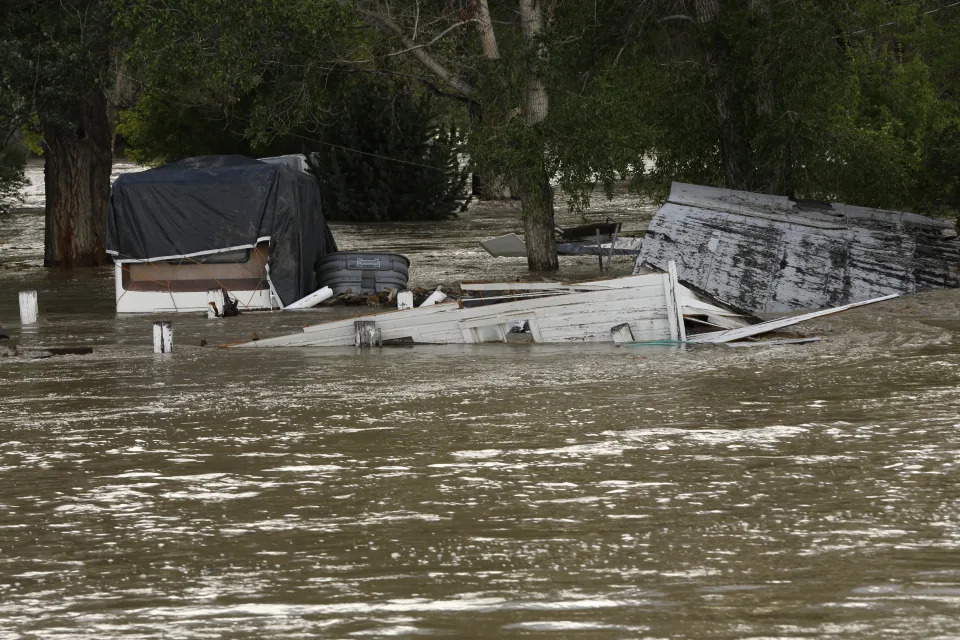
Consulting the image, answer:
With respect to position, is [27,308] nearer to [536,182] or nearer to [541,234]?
[536,182]

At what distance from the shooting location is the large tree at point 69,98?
1009 inches

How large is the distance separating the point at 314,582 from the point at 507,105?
755 inches

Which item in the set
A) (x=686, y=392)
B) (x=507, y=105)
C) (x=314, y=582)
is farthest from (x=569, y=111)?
(x=314, y=582)

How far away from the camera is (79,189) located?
30.4m

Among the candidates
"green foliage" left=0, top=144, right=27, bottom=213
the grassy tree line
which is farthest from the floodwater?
"green foliage" left=0, top=144, right=27, bottom=213

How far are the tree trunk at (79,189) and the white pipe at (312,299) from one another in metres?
10.1

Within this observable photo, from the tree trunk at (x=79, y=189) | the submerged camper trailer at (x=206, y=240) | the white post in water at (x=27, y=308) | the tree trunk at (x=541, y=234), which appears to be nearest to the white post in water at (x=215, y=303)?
the submerged camper trailer at (x=206, y=240)

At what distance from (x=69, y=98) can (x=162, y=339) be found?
1112cm

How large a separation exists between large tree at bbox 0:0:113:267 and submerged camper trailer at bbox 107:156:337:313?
3.84 meters

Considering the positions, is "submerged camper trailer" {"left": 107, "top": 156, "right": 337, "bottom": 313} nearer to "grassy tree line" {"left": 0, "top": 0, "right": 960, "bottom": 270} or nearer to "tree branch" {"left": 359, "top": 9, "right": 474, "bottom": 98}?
"grassy tree line" {"left": 0, "top": 0, "right": 960, "bottom": 270}

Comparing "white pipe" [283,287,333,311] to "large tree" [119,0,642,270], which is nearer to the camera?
"white pipe" [283,287,333,311]

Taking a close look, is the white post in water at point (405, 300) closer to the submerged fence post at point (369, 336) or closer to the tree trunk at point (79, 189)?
the submerged fence post at point (369, 336)

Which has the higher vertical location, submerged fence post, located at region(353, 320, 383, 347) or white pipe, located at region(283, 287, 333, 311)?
white pipe, located at region(283, 287, 333, 311)

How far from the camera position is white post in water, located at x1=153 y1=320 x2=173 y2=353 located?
17016 millimetres
